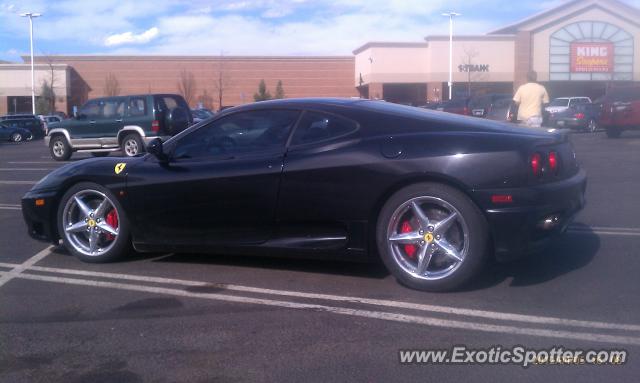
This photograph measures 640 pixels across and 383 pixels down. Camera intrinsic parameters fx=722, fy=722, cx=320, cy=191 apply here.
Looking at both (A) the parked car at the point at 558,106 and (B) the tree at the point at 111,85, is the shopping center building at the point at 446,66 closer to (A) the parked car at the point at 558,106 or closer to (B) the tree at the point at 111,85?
(B) the tree at the point at 111,85

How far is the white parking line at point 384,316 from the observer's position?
13.8 ft

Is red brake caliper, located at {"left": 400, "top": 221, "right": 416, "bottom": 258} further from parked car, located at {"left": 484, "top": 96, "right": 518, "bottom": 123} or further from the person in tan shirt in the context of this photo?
parked car, located at {"left": 484, "top": 96, "right": 518, "bottom": 123}

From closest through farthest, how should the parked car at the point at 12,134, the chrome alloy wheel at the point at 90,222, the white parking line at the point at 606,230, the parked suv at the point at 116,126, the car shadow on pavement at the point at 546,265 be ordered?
1. the car shadow on pavement at the point at 546,265
2. the chrome alloy wheel at the point at 90,222
3. the white parking line at the point at 606,230
4. the parked suv at the point at 116,126
5. the parked car at the point at 12,134

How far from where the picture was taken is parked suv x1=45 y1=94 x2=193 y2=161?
738 inches

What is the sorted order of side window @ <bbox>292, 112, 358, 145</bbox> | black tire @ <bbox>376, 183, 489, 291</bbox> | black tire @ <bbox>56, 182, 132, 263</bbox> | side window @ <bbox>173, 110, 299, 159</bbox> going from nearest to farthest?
black tire @ <bbox>376, 183, 489, 291</bbox>, side window @ <bbox>292, 112, 358, 145</bbox>, side window @ <bbox>173, 110, 299, 159</bbox>, black tire @ <bbox>56, 182, 132, 263</bbox>

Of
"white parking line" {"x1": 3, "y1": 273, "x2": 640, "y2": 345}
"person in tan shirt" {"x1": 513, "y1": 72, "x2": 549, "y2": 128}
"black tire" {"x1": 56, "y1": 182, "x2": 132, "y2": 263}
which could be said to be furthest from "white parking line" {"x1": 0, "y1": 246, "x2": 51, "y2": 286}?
"person in tan shirt" {"x1": 513, "y1": 72, "x2": 549, "y2": 128}

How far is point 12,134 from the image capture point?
3584cm

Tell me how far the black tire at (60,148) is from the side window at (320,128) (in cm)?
1597

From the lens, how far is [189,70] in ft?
174

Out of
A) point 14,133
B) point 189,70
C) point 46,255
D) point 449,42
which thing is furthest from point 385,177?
point 189,70

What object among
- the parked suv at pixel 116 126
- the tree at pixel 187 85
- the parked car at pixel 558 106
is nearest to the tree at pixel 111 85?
the tree at pixel 187 85

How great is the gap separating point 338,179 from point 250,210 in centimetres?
77

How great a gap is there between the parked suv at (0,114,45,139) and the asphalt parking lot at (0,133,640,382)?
33.6 m

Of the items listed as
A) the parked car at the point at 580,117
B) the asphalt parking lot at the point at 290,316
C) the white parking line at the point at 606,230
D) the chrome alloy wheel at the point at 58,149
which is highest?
the parked car at the point at 580,117
